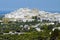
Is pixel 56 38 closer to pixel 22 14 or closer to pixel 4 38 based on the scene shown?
pixel 4 38

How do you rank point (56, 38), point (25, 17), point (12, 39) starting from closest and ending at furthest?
point (56, 38)
point (12, 39)
point (25, 17)

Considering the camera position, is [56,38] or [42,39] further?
[42,39]

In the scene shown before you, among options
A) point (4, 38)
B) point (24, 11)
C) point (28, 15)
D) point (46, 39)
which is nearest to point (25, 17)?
point (28, 15)

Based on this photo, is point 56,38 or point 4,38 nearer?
point 56,38

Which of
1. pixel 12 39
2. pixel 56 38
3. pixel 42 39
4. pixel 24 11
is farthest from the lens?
pixel 24 11

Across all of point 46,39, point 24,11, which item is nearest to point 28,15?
point 24,11

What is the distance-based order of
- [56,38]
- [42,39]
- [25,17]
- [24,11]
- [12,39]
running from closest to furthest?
[56,38] < [42,39] < [12,39] < [25,17] < [24,11]

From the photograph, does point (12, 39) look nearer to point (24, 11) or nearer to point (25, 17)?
point (25, 17)

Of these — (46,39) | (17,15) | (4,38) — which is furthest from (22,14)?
(46,39)
